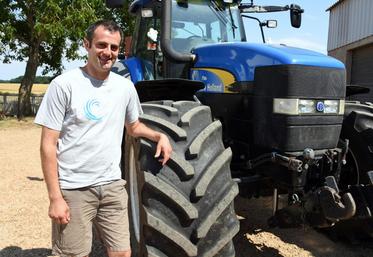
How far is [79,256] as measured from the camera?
2768mm

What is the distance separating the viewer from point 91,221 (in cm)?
286

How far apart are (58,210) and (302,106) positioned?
180 centimetres

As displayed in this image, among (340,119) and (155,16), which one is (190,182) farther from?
(155,16)

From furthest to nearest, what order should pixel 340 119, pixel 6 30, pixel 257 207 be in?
pixel 6 30 → pixel 257 207 → pixel 340 119

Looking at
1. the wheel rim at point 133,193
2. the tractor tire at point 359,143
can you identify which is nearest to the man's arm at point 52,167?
the wheel rim at point 133,193

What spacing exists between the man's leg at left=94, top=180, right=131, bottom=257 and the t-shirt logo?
44cm

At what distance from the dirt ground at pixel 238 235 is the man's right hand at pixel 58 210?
1.64 meters

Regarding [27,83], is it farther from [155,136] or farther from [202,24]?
[155,136]

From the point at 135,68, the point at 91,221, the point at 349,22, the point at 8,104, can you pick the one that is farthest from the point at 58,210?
the point at 8,104

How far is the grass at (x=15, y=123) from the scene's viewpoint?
1618cm

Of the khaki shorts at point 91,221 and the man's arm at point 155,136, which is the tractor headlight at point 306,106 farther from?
the khaki shorts at point 91,221

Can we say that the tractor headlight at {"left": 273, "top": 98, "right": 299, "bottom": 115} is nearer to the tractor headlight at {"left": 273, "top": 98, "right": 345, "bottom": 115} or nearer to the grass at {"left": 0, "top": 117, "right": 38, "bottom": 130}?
the tractor headlight at {"left": 273, "top": 98, "right": 345, "bottom": 115}

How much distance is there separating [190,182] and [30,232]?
259 cm

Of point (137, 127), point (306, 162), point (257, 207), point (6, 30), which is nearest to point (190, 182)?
point (137, 127)
